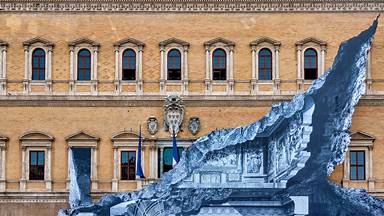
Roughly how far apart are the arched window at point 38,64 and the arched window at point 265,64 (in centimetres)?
823

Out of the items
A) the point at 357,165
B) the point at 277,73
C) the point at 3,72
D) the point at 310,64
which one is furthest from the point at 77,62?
the point at 357,165

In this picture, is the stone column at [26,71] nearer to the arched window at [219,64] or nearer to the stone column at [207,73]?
the stone column at [207,73]

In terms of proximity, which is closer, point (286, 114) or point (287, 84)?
point (286, 114)

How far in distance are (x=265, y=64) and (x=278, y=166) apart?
5.51 m

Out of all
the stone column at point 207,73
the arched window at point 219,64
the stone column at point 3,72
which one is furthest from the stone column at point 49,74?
the arched window at point 219,64

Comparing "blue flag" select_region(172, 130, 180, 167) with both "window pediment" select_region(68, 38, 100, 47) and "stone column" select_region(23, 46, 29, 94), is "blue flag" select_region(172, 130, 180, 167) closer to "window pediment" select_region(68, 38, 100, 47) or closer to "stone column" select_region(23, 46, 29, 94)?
"window pediment" select_region(68, 38, 100, 47)

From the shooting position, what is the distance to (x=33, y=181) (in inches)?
2080

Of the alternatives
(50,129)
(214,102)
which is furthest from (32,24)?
(214,102)

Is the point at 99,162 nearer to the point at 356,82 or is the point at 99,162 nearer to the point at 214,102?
the point at 214,102

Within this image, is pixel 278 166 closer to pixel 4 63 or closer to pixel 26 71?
pixel 26 71

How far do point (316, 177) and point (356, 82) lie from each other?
13.1ft

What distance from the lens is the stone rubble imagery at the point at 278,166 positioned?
157 feet

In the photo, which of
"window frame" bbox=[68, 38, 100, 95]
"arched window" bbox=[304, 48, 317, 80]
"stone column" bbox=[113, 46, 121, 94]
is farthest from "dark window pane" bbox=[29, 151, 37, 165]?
"arched window" bbox=[304, 48, 317, 80]

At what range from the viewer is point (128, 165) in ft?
174
